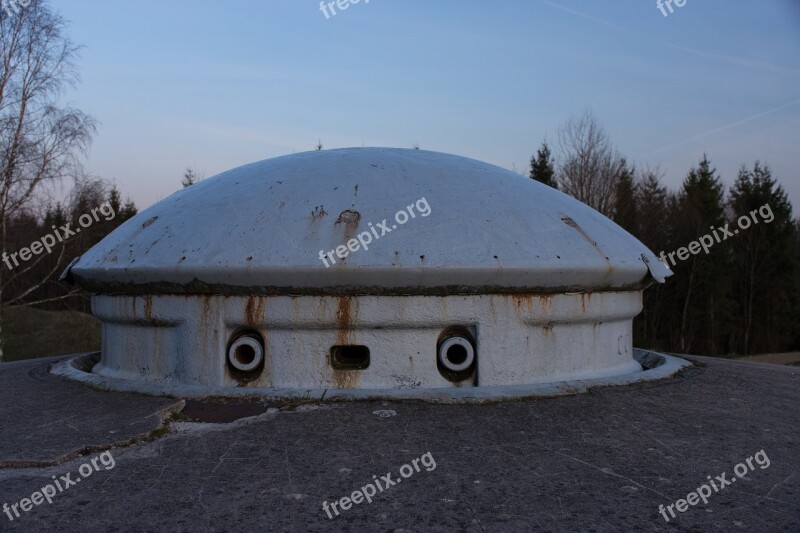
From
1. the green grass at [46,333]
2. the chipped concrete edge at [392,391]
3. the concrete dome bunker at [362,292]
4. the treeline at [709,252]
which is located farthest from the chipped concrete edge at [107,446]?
the treeline at [709,252]

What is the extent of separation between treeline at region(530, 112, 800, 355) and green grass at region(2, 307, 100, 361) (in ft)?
59.4

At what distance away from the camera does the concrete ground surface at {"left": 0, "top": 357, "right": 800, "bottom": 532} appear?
265 centimetres

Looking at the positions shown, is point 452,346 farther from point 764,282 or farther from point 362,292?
point 764,282

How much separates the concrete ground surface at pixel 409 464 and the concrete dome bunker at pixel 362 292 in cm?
54

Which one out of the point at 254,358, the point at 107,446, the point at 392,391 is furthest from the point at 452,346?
the point at 107,446

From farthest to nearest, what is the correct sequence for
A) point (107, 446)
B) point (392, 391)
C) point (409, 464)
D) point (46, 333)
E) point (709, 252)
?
point (709, 252)
point (46, 333)
point (392, 391)
point (107, 446)
point (409, 464)

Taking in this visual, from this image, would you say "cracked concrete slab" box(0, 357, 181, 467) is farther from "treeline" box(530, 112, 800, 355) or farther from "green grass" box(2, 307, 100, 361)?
"treeline" box(530, 112, 800, 355)

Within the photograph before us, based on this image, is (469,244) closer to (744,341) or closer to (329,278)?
(329,278)

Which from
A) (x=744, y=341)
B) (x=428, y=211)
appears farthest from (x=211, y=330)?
(x=744, y=341)

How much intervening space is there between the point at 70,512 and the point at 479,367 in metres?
2.99

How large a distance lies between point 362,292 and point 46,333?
17206 millimetres

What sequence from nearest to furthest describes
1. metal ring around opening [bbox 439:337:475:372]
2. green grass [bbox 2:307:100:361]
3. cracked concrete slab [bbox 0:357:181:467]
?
cracked concrete slab [bbox 0:357:181:467] < metal ring around opening [bbox 439:337:475:372] < green grass [bbox 2:307:100:361]

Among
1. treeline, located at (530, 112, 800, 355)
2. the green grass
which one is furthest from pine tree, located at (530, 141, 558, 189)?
the green grass

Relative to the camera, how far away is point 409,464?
3.26 metres
